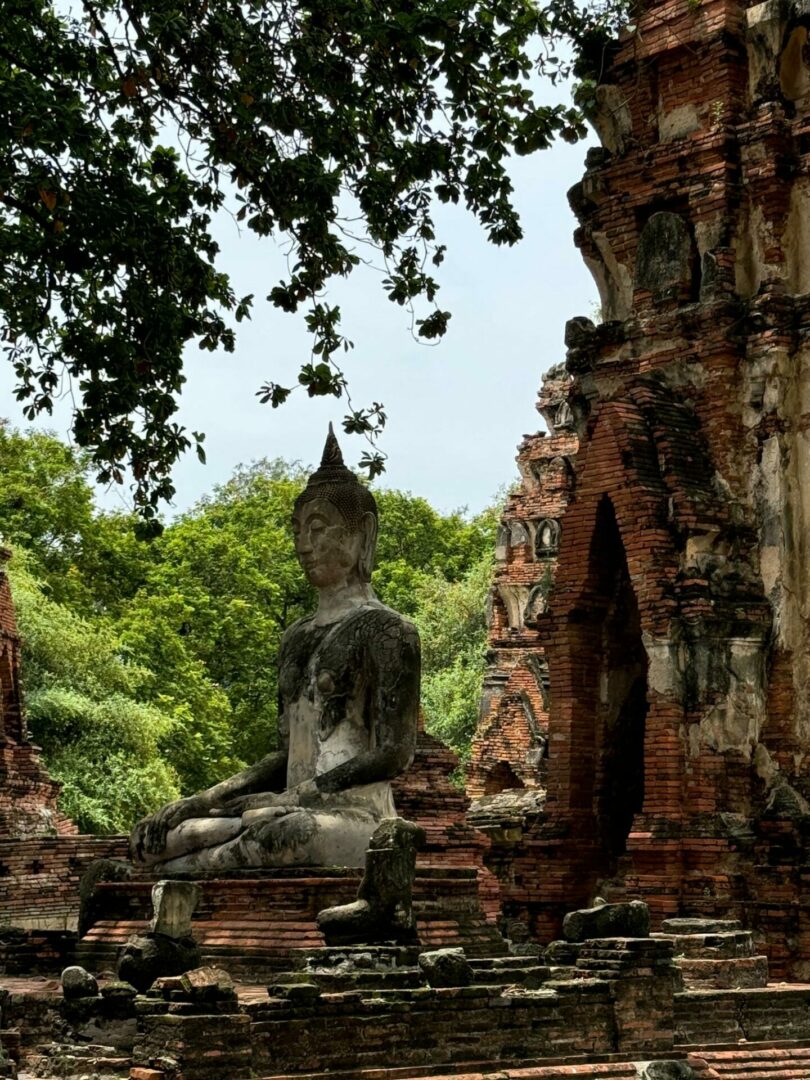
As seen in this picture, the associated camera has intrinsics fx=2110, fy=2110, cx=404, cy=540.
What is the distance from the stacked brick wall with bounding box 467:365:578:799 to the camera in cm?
3067

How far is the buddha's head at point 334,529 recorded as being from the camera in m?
12.8

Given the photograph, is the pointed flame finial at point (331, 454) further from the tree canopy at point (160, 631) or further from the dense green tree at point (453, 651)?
the dense green tree at point (453, 651)

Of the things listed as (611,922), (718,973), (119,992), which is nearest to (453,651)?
(718,973)

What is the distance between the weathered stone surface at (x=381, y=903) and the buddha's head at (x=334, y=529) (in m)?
2.38

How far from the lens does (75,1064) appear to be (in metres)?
9.99

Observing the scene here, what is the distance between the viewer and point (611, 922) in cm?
1210

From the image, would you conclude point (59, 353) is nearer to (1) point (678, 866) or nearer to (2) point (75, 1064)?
(2) point (75, 1064)

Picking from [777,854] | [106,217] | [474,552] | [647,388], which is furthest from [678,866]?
[474,552]

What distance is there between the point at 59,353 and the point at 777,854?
7443 millimetres

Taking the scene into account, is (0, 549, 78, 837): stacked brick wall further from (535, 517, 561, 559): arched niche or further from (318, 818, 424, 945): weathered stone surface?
(318, 818, 424, 945): weathered stone surface

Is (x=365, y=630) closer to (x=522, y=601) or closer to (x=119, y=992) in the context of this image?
(x=119, y=992)

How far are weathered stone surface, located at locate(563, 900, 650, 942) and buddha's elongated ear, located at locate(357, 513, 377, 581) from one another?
2.46 m

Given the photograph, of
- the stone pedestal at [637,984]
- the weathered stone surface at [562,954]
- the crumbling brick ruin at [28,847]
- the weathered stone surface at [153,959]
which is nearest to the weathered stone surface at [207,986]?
the weathered stone surface at [153,959]

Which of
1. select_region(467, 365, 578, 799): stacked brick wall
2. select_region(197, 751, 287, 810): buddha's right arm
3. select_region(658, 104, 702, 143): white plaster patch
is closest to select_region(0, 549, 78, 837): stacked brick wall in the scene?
select_region(467, 365, 578, 799): stacked brick wall
